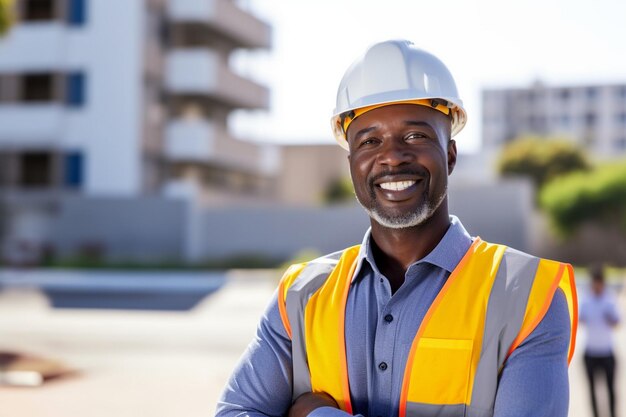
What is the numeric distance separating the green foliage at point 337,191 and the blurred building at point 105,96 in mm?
20485

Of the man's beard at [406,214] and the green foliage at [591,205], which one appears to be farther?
the green foliage at [591,205]

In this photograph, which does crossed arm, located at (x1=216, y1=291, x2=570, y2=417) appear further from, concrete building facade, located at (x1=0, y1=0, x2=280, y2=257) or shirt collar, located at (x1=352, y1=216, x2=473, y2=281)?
concrete building facade, located at (x1=0, y1=0, x2=280, y2=257)

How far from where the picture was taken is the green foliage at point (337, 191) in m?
58.5

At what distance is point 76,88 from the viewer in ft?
116

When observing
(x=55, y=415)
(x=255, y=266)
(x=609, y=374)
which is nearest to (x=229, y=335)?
(x=55, y=415)

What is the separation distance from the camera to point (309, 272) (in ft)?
8.09

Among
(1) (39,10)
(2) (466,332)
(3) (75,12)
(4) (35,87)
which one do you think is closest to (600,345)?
(2) (466,332)

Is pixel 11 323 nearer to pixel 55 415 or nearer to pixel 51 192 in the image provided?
pixel 55 415

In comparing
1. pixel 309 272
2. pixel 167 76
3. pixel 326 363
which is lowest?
pixel 326 363

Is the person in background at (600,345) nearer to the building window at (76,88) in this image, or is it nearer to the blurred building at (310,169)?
the building window at (76,88)

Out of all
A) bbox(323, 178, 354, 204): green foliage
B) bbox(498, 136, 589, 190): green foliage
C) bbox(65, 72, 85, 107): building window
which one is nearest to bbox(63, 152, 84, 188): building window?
bbox(65, 72, 85, 107): building window

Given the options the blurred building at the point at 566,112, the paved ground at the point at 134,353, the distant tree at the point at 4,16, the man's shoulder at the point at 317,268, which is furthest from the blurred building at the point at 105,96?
the blurred building at the point at 566,112

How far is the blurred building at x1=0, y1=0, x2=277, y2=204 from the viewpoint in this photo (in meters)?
34.8

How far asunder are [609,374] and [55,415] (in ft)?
16.8
